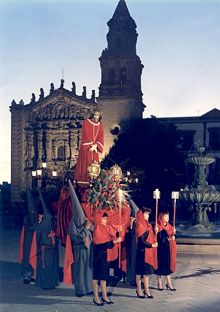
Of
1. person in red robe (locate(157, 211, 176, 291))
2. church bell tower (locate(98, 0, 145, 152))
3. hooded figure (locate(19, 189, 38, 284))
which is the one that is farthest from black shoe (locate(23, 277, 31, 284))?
church bell tower (locate(98, 0, 145, 152))

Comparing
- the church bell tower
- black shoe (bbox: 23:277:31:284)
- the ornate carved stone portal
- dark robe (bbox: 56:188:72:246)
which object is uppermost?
the church bell tower

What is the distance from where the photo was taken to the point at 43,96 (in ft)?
169

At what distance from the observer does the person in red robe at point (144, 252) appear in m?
8.52

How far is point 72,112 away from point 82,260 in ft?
140

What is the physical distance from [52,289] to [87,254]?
170 cm

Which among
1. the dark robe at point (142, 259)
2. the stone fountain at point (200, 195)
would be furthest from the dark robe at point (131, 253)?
the stone fountain at point (200, 195)

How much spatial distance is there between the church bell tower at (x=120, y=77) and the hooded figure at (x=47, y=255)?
36.4 meters

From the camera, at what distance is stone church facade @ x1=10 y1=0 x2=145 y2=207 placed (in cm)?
4691

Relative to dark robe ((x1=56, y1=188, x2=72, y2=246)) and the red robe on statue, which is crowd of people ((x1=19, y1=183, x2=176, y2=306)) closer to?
dark robe ((x1=56, y1=188, x2=72, y2=246))

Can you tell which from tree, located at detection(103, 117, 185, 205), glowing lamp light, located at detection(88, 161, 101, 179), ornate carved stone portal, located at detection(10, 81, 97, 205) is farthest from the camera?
ornate carved stone portal, located at detection(10, 81, 97, 205)

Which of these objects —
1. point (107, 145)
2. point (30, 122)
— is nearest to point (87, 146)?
point (107, 145)

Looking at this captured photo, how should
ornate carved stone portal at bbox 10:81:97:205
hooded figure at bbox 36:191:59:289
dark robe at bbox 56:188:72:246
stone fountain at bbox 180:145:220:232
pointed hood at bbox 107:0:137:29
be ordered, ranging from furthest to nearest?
ornate carved stone portal at bbox 10:81:97:205 → pointed hood at bbox 107:0:137:29 → stone fountain at bbox 180:145:220:232 → dark robe at bbox 56:188:72:246 → hooded figure at bbox 36:191:59:289

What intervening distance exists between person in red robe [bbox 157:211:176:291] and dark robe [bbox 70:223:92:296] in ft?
5.29

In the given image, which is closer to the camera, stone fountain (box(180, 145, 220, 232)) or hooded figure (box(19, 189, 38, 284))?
hooded figure (box(19, 189, 38, 284))
